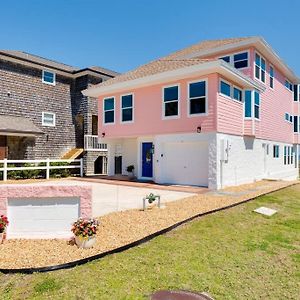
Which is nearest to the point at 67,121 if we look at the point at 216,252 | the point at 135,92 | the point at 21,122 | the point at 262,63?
the point at 21,122

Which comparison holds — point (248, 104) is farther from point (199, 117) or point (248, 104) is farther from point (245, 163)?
point (199, 117)

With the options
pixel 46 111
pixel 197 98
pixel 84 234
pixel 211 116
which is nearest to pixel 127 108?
pixel 197 98

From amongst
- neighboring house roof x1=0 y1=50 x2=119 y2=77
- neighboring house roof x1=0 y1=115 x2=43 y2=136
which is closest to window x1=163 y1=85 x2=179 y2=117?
neighboring house roof x1=0 y1=115 x2=43 y2=136

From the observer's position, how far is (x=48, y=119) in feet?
75.5

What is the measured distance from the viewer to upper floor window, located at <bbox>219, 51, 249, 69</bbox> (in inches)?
692

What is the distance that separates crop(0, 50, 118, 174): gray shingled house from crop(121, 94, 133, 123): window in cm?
619

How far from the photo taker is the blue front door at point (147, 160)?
17422 millimetres

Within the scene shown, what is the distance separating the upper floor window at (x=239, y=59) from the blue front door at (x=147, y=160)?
7.72 m

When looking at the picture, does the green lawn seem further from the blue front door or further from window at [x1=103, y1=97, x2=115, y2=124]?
window at [x1=103, y1=97, x2=115, y2=124]

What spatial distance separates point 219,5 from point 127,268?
573 inches

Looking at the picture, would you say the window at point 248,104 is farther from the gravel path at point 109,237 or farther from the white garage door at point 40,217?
the white garage door at point 40,217

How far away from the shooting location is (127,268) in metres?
4.59

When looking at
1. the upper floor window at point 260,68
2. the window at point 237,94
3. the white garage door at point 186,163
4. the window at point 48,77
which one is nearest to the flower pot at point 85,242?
the white garage door at point 186,163

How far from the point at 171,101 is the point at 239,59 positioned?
6.15 metres
